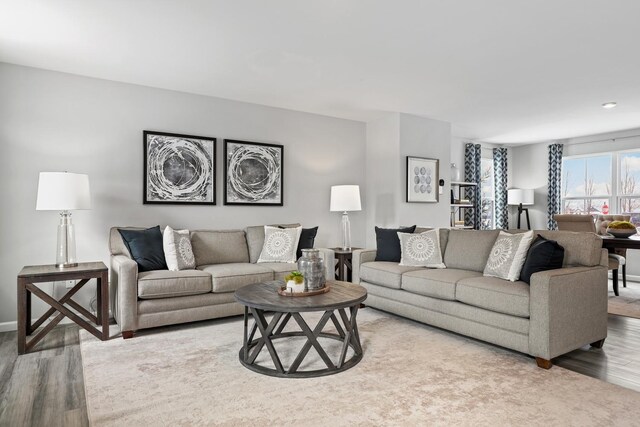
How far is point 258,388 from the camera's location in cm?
236

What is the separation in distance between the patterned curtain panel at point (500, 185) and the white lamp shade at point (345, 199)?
153 inches

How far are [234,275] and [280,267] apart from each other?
0.55 m

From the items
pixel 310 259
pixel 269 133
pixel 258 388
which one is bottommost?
pixel 258 388

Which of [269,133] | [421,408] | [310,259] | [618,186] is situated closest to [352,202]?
[269,133]

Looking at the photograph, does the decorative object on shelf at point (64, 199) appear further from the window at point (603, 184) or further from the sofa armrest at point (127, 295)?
the window at point (603, 184)

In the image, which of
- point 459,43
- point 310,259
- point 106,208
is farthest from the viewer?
point 106,208

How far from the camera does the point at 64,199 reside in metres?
3.27

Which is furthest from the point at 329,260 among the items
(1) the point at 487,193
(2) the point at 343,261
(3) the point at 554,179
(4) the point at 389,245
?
(3) the point at 554,179

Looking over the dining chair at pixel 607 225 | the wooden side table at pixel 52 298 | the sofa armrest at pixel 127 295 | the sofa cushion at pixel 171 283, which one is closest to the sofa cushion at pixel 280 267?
the sofa cushion at pixel 171 283

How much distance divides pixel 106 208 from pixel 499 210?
6.69 m

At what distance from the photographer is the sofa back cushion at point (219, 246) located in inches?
165

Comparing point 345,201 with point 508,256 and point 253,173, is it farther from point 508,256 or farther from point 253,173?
point 508,256

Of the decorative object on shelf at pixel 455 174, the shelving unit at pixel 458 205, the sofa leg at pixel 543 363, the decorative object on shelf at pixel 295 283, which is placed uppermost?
the decorative object on shelf at pixel 455 174

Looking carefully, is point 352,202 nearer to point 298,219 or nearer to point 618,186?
point 298,219
